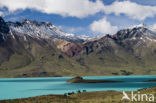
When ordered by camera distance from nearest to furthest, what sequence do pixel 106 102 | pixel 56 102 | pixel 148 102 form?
1. pixel 148 102
2. pixel 106 102
3. pixel 56 102

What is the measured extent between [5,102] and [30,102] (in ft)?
40.8

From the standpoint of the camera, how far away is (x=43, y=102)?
102 m

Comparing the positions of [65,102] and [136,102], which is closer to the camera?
[136,102]

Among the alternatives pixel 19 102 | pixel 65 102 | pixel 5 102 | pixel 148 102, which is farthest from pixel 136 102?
pixel 5 102

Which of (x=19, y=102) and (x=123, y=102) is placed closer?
(x=123, y=102)

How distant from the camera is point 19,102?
106m

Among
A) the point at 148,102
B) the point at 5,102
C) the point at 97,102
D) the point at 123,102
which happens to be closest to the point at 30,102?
the point at 5,102

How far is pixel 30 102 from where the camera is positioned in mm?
103438

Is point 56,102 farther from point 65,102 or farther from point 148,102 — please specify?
point 148,102

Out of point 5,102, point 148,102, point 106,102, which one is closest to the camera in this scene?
point 148,102

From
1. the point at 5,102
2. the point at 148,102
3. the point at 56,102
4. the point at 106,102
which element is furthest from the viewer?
the point at 5,102

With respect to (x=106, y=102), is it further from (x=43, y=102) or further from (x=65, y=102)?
(x=43, y=102)

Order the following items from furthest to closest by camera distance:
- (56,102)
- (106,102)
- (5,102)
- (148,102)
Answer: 1. (5,102)
2. (56,102)
3. (106,102)
4. (148,102)

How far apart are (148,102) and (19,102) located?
4749cm
